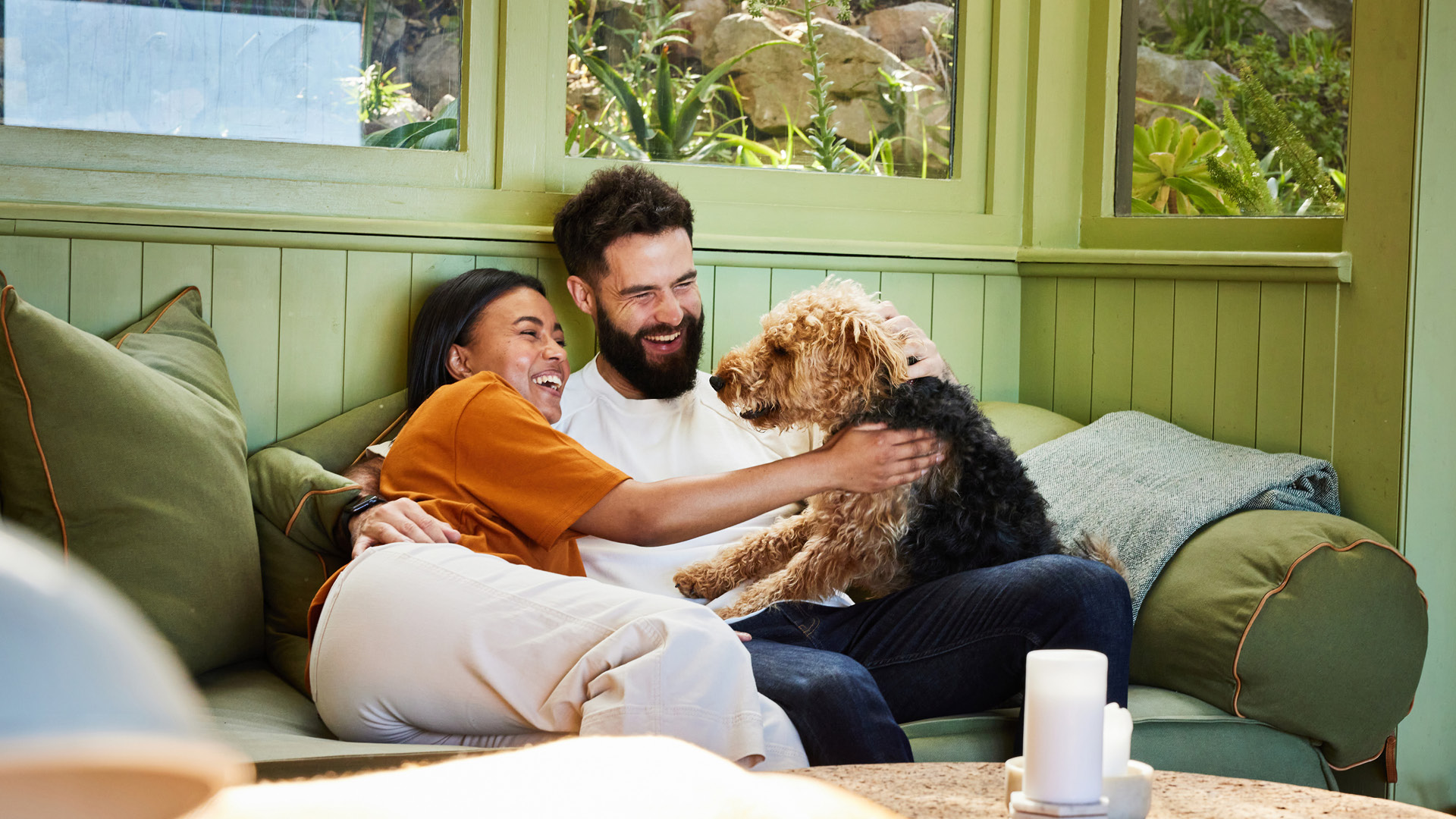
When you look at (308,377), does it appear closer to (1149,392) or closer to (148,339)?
(148,339)

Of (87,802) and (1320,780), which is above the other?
(87,802)

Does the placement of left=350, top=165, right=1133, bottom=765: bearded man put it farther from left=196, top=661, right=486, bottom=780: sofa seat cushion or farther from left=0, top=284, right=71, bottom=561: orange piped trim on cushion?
left=0, top=284, right=71, bottom=561: orange piped trim on cushion

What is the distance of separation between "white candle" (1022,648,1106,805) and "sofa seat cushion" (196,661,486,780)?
775 millimetres

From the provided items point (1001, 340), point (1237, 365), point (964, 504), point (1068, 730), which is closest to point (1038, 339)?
point (1001, 340)

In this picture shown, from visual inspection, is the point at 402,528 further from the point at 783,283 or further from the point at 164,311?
the point at 783,283

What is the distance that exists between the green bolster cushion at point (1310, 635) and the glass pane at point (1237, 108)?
37.5 inches

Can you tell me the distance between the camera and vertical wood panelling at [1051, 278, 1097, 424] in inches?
125

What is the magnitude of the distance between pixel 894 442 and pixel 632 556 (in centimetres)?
60

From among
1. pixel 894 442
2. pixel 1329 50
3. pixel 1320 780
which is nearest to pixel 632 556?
pixel 894 442

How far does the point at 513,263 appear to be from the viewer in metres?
2.80

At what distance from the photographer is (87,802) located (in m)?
0.30

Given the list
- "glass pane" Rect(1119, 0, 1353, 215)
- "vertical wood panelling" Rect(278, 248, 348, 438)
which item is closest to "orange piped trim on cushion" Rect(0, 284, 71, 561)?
"vertical wood panelling" Rect(278, 248, 348, 438)

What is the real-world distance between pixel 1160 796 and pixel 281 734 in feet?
4.08

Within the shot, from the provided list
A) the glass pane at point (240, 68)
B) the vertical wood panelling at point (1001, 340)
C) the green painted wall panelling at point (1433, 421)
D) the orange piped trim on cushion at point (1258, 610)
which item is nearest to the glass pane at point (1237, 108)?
the green painted wall panelling at point (1433, 421)
